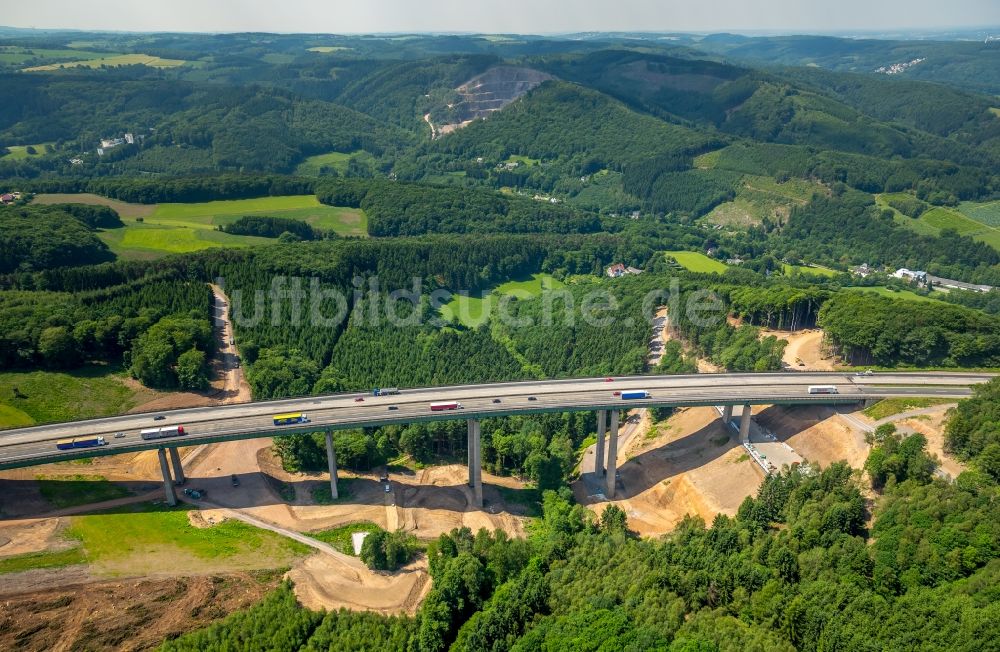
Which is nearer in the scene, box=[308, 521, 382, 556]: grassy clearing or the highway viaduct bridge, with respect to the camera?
box=[308, 521, 382, 556]: grassy clearing

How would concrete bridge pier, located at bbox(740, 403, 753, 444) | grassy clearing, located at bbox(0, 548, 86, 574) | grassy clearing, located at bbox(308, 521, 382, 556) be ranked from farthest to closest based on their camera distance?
concrete bridge pier, located at bbox(740, 403, 753, 444)
grassy clearing, located at bbox(308, 521, 382, 556)
grassy clearing, located at bbox(0, 548, 86, 574)

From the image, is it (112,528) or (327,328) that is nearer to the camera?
(112,528)

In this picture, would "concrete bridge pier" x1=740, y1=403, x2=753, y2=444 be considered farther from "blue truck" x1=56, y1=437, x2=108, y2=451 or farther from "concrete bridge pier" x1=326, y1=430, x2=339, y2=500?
"blue truck" x1=56, y1=437, x2=108, y2=451

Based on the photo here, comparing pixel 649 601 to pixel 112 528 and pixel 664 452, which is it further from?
pixel 112 528

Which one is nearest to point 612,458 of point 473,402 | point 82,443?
point 473,402

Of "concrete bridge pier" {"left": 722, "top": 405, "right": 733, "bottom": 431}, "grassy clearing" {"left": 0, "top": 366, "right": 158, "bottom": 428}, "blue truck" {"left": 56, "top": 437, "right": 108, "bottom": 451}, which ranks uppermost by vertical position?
"blue truck" {"left": 56, "top": 437, "right": 108, "bottom": 451}

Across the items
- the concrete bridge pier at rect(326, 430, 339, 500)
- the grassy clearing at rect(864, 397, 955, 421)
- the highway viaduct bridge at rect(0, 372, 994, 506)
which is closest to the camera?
the highway viaduct bridge at rect(0, 372, 994, 506)

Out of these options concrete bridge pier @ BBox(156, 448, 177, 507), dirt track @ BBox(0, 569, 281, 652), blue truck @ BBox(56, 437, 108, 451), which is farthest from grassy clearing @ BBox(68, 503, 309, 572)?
blue truck @ BBox(56, 437, 108, 451)

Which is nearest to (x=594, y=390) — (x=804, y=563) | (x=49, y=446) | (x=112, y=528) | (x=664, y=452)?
(x=664, y=452)
